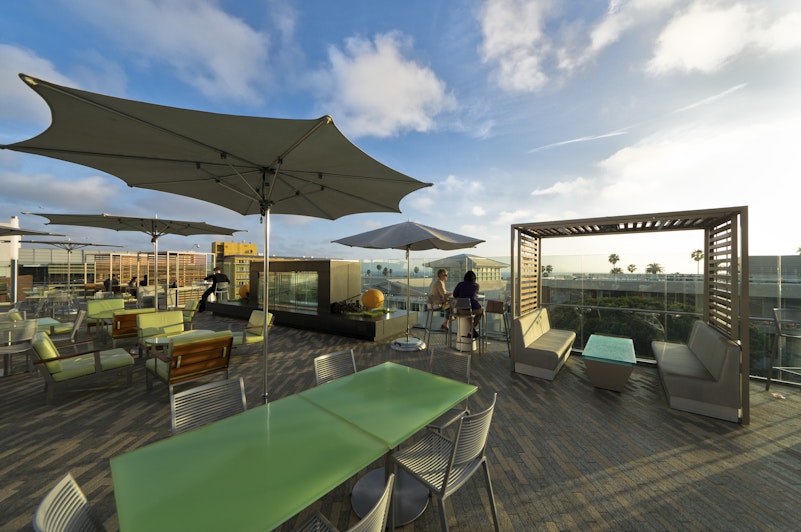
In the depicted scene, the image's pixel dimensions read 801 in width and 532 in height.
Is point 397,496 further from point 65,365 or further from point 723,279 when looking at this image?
point 723,279

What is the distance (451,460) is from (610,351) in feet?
13.8

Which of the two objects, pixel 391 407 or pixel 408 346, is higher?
pixel 391 407

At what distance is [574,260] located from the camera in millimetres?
6797

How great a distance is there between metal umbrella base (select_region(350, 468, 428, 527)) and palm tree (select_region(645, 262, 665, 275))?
292 inches

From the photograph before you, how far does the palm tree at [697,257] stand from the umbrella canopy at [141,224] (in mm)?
10656

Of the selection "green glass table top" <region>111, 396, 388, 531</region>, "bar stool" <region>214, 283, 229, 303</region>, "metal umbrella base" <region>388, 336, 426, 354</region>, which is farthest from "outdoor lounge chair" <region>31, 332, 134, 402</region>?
"bar stool" <region>214, 283, 229, 303</region>

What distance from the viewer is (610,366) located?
13.7 ft

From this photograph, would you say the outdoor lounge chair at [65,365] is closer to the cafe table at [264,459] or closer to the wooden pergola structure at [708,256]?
the cafe table at [264,459]

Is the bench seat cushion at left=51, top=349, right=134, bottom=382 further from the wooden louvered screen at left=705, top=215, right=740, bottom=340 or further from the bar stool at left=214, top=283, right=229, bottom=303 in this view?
the wooden louvered screen at left=705, top=215, right=740, bottom=340

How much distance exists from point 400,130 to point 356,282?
663 centimetres

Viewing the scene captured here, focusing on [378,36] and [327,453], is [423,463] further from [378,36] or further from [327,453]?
[378,36]

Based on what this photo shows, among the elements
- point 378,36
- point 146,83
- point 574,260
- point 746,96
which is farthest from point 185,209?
point 746,96

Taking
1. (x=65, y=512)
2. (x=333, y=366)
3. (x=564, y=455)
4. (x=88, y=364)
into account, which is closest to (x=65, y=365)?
(x=88, y=364)

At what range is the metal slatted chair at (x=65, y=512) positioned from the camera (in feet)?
3.21
